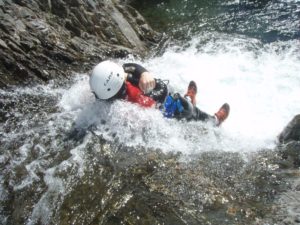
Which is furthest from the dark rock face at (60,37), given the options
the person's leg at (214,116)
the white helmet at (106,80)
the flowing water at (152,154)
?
the person's leg at (214,116)

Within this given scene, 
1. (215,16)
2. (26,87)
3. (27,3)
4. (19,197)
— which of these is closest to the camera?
(19,197)

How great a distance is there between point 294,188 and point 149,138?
113 inches

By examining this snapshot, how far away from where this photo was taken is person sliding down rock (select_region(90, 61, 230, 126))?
24.8 feet

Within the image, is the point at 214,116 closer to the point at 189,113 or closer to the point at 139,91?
the point at 189,113

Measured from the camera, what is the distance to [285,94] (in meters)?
10.6

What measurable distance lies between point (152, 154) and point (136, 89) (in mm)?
1529

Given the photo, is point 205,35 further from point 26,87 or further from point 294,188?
point 294,188

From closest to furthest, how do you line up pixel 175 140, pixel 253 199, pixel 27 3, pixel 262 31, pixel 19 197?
1. pixel 253 199
2. pixel 19 197
3. pixel 175 140
4. pixel 27 3
5. pixel 262 31

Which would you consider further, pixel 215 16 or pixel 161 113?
pixel 215 16

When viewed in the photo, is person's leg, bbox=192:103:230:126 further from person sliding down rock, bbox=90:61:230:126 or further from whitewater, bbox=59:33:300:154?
whitewater, bbox=59:33:300:154

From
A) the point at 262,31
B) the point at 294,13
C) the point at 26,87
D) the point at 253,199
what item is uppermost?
the point at 294,13

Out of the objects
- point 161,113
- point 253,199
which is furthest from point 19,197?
point 253,199

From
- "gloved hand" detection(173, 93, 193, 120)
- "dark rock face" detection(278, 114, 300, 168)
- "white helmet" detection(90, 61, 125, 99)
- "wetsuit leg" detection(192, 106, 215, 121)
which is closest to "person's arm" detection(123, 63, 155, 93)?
"white helmet" detection(90, 61, 125, 99)

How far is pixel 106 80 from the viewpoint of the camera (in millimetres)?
7473
